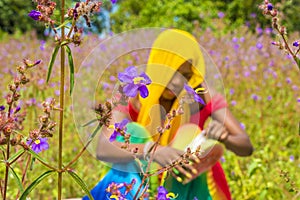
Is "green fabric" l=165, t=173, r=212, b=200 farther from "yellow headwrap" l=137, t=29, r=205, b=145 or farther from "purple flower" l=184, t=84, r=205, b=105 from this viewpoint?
"purple flower" l=184, t=84, r=205, b=105

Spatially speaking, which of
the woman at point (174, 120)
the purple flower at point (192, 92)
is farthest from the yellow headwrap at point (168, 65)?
the purple flower at point (192, 92)

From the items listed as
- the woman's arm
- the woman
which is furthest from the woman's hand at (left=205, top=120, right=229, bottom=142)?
the woman's arm

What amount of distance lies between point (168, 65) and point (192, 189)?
462mm

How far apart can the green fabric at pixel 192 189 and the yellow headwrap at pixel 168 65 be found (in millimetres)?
159

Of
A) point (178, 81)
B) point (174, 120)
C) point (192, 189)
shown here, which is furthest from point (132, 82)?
point (192, 189)

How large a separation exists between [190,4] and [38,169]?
22.2 feet

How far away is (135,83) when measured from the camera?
1046 mm

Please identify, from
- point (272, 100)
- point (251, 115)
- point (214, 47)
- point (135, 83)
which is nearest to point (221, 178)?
point (135, 83)

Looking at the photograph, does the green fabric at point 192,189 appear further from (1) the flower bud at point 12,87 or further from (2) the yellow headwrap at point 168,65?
(1) the flower bud at point 12,87

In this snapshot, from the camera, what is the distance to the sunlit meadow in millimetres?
2449

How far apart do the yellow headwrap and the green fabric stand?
6.3 inches

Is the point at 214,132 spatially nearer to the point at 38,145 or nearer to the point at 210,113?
the point at 210,113

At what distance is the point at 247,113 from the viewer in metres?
3.91

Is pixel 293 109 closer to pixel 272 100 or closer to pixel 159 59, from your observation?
pixel 272 100
